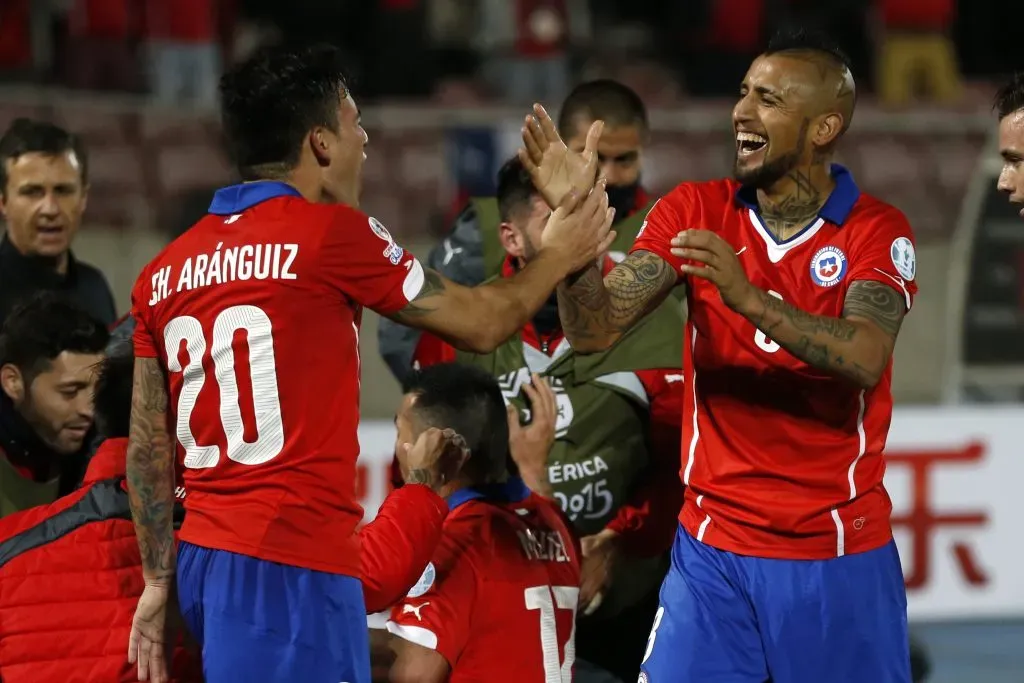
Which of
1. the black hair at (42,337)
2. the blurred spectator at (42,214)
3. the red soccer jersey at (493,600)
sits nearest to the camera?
the red soccer jersey at (493,600)

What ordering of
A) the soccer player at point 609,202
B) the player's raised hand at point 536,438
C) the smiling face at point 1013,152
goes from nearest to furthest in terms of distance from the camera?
1. the smiling face at point 1013,152
2. the player's raised hand at point 536,438
3. the soccer player at point 609,202

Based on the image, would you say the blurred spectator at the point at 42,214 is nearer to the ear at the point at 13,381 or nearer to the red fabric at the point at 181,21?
the ear at the point at 13,381

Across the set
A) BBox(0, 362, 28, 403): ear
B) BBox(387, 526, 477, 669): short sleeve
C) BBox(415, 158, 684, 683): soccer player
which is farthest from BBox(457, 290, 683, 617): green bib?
BBox(0, 362, 28, 403): ear

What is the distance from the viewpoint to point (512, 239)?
4.36 meters

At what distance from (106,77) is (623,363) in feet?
20.6

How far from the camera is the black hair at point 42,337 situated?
4.06 metres

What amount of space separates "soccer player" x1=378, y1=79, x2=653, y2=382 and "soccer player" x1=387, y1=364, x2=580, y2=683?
89cm

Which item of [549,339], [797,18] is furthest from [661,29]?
[549,339]

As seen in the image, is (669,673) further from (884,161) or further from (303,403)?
(884,161)

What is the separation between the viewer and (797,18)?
38.4ft

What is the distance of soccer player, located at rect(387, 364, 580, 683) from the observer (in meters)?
3.47

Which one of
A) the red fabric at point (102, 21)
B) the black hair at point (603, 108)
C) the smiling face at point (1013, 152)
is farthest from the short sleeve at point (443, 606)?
the red fabric at point (102, 21)

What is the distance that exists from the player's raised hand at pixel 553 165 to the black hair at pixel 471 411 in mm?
Answer: 570

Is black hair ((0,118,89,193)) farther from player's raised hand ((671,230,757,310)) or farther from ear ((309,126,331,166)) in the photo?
player's raised hand ((671,230,757,310))
